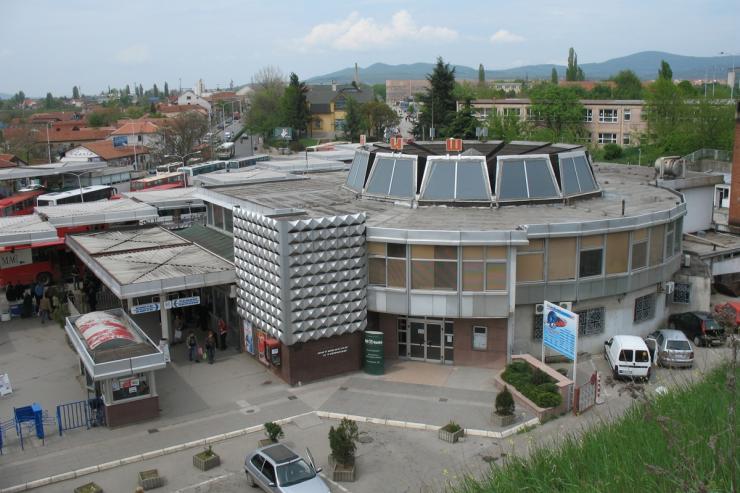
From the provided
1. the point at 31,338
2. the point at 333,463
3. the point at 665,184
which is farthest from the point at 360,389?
the point at 665,184

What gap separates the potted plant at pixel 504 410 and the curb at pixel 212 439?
1.06 feet

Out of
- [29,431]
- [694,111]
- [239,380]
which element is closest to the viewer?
[29,431]

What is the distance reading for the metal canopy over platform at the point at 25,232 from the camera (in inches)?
1439

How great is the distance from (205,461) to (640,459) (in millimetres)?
13595

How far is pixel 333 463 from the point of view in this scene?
2066 centimetres

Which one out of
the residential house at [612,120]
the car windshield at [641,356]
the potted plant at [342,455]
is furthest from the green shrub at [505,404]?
the residential house at [612,120]

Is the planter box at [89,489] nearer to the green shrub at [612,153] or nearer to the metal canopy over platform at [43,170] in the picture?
the metal canopy over platform at [43,170]

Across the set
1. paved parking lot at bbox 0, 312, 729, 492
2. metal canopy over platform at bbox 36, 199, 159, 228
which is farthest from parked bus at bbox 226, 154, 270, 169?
paved parking lot at bbox 0, 312, 729, 492

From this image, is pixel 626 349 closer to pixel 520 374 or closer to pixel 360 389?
pixel 520 374

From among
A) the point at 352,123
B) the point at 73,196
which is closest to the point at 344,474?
the point at 73,196

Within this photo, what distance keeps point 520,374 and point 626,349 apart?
4.19 meters

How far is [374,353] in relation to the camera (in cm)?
2736

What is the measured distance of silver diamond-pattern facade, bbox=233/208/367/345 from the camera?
26.1 m

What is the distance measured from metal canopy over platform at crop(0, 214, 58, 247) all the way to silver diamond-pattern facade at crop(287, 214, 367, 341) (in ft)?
59.6
